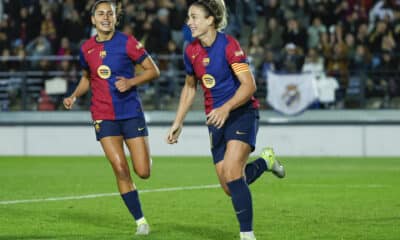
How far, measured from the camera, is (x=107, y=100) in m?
10.4

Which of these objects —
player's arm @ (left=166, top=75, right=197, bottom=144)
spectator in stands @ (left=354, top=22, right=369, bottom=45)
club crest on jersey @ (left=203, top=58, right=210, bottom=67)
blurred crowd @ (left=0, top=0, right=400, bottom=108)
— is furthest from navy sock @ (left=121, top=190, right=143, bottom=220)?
spectator in stands @ (left=354, top=22, right=369, bottom=45)

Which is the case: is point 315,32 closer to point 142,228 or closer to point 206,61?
point 142,228

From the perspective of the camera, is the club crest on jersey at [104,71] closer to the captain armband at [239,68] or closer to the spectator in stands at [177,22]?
the captain armband at [239,68]

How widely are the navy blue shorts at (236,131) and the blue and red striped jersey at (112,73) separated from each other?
4.62ft

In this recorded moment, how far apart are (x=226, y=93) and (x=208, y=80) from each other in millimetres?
185

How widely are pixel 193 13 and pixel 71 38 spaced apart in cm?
1706

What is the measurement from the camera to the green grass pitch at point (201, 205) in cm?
1023

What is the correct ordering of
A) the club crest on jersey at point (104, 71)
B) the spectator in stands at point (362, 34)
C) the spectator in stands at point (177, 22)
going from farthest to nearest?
the spectator in stands at point (177, 22) < the spectator in stands at point (362, 34) < the club crest on jersey at point (104, 71)

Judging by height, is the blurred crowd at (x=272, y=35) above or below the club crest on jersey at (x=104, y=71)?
below

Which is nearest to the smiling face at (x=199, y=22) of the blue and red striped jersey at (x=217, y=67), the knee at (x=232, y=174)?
the blue and red striped jersey at (x=217, y=67)

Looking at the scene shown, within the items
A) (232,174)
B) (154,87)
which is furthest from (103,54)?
(154,87)

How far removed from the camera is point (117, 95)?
10391mm

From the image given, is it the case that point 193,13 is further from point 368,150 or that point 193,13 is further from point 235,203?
point 368,150

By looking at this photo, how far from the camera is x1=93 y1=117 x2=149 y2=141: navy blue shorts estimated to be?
10.4 meters
